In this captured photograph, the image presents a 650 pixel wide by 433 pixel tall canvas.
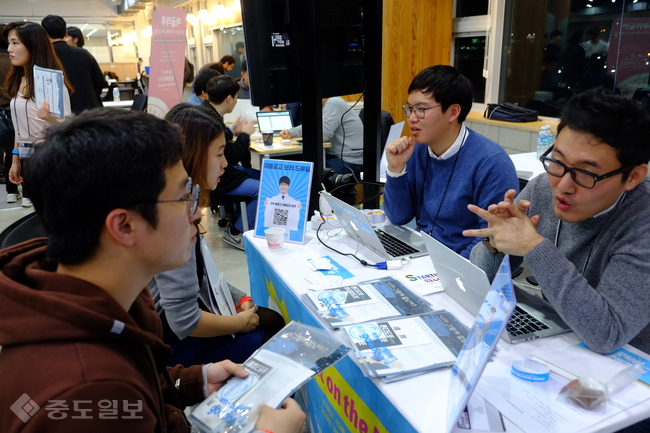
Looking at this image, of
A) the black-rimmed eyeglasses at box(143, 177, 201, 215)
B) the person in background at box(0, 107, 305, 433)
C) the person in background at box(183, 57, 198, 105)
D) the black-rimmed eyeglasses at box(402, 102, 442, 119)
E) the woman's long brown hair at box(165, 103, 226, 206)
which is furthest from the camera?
the person in background at box(183, 57, 198, 105)

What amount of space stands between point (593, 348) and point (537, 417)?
300 mm

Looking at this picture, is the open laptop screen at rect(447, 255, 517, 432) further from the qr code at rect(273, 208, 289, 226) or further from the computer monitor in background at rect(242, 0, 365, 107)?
the computer monitor in background at rect(242, 0, 365, 107)

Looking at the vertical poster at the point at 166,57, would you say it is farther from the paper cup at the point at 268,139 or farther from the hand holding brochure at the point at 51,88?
the paper cup at the point at 268,139

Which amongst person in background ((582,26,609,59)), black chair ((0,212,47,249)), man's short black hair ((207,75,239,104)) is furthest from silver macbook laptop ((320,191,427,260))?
person in background ((582,26,609,59))

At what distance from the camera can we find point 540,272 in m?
1.13

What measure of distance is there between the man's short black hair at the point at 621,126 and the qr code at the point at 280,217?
1122 millimetres

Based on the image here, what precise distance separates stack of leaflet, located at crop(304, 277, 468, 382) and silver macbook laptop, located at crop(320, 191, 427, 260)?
0.62 ft

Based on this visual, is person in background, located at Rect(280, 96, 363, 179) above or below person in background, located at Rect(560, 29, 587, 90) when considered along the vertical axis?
below

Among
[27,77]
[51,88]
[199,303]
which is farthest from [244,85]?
[199,303]

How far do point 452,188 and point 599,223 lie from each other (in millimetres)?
777

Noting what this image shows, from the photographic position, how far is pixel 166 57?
3.34m

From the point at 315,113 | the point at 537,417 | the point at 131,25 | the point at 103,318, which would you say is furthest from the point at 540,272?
the point at 131,25

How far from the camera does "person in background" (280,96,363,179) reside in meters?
4.21

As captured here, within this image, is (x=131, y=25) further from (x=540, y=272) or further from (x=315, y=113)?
(x=540, y=272)
